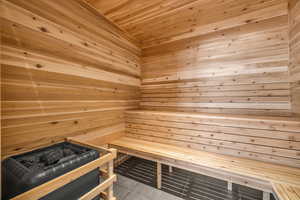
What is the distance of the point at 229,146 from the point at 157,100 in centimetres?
171

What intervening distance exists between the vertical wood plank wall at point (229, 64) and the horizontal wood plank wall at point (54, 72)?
1.22 metres

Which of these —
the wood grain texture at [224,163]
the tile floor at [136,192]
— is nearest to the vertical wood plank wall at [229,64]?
the wood grain texture at [224,163]

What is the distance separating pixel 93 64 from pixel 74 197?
1641 millimetres

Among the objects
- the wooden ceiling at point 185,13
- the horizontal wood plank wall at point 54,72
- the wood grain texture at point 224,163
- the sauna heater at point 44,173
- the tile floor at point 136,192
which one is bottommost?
the tile floor at point 136,192

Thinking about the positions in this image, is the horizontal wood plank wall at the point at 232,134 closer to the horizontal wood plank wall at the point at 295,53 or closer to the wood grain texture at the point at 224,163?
the wood grain texture at the point at 224,163

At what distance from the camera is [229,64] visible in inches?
91.0

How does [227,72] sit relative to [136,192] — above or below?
above

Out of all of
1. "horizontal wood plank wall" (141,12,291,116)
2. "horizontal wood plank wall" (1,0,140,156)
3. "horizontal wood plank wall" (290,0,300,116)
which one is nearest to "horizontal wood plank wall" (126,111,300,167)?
"horizontal wood plank wall" (290,0,300,116)

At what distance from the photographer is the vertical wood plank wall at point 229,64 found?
Answer: 6.51 ft

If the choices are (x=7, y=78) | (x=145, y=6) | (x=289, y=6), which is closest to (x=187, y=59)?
(x=145, y=6)

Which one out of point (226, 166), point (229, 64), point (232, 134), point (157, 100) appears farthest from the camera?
point (157, 100)

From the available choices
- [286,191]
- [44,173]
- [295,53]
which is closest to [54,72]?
[44,173]

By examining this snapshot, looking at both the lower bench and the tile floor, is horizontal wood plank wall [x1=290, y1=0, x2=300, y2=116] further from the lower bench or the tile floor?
the tile floor

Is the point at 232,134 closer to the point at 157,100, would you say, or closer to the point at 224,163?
the point at 224,163
